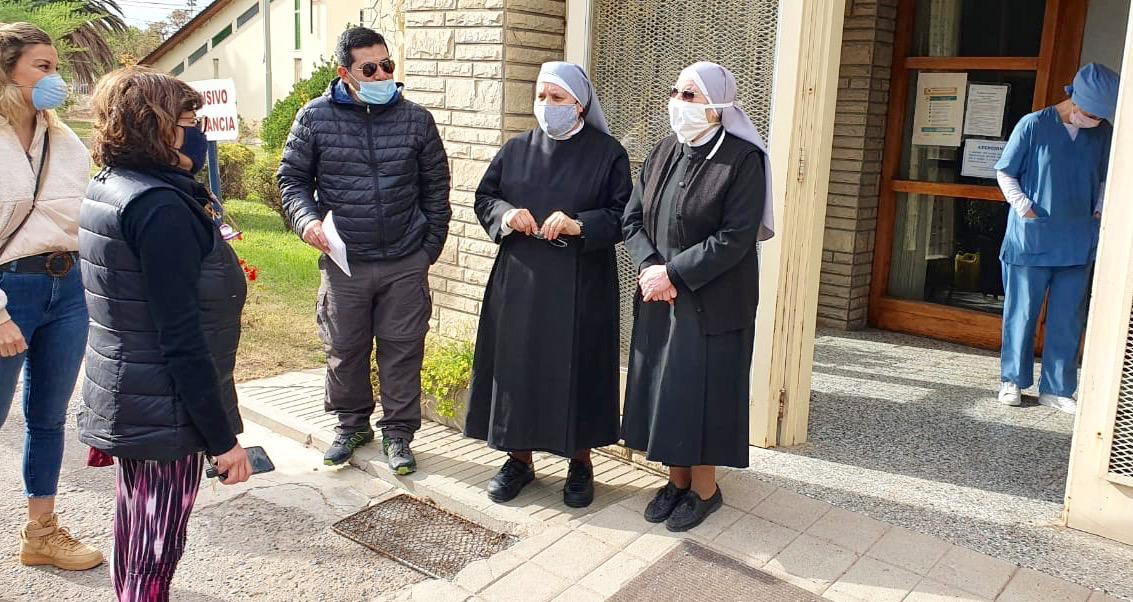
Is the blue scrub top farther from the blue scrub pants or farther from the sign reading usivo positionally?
the sign reading usivo

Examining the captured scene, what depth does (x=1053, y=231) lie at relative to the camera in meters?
5.42

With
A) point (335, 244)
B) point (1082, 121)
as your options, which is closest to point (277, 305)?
point (335, 244)

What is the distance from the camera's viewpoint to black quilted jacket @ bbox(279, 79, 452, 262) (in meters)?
4.25

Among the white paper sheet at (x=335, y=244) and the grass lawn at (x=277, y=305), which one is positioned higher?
the white paper sheet at (x=335, y=244)

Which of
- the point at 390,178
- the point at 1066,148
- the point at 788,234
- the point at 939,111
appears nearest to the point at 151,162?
the point at 390,178

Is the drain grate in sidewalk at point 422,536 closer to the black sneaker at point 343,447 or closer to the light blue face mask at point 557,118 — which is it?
the black sneaker at point 343,447

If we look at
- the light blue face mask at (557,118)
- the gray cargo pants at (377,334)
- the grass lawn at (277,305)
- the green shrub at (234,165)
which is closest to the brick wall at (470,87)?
the gray cargo pants at (377,334)

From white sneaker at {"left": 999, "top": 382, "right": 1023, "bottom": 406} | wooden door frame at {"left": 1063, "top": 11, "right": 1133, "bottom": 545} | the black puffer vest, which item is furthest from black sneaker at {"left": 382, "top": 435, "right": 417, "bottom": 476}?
white sneaker at {"left": 999, "top": 382, "right": 1023, "bottom": 406}

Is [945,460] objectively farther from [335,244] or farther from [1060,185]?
[335,244]

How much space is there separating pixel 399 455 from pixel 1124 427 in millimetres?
3100

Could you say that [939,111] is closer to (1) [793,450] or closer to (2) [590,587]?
(1) [793,450]

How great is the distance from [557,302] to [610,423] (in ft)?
1.97

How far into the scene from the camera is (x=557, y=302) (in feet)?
12.9

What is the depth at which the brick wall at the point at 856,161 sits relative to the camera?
6.90 m
